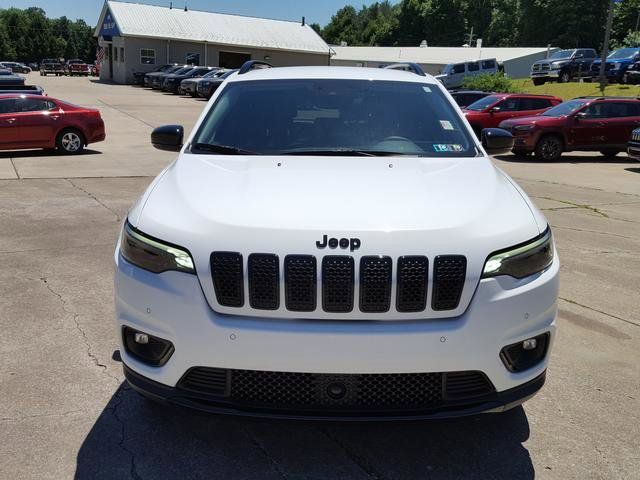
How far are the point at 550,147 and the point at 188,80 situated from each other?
2511 cm

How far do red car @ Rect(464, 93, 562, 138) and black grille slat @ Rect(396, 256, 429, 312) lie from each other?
57.2ft

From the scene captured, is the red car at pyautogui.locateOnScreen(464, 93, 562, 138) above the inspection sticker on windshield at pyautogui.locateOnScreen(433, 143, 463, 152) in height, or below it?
below

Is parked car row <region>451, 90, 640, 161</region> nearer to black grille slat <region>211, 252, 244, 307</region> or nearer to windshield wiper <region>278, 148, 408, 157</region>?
windshield wiper <region>278, 148, 408, 157</region>

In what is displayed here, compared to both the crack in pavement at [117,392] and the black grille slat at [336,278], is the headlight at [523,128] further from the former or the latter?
the black grille slat at [336,278]

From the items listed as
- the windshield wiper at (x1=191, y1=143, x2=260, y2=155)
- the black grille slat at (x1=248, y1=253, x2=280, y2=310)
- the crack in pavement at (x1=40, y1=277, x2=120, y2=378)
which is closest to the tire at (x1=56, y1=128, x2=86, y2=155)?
the crack in pavement at (x1=40, y1=277, x2=120, y2=378)

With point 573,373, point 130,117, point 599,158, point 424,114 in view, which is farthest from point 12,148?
point 599,158

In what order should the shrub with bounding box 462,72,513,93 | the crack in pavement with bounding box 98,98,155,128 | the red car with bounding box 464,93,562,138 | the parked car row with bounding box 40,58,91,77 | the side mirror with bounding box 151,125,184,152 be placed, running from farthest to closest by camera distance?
the parked car row with bounding box 40,58,91,77 < the shrub with bounding box 462,72,513,93 < the crack in pavement with bounding box 98,98,155,128 < the red car with bounding box 464,93,562,138 < the side mirror with bounding box 151,125,184,152

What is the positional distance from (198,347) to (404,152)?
5.99 feet

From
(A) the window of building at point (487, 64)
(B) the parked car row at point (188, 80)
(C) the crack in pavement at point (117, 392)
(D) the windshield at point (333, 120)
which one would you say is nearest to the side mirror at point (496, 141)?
(D) the windshield at point (333, 120)

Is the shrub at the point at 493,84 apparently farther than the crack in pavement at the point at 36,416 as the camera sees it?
Yes

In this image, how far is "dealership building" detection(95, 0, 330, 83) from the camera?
49859 mm

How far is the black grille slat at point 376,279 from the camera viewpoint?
2453mm

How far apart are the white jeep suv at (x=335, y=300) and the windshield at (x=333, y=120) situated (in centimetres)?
84

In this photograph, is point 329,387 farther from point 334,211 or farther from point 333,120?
point 333,120
